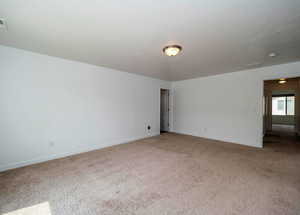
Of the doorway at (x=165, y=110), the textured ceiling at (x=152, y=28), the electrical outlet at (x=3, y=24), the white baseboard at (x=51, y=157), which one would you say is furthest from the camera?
the doorway at (x=165, y=110)

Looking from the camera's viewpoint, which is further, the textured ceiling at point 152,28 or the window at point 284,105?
the window at point 284,105

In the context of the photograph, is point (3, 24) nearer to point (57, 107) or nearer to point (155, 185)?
point (57, 107)

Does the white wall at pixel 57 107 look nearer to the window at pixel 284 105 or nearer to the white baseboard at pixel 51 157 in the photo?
the white baseboard at pixel 51 157

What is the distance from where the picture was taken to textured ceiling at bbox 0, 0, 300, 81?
148cm

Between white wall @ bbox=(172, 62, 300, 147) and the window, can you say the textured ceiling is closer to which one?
white wall @ bbox=(172, 62, 300, 147)

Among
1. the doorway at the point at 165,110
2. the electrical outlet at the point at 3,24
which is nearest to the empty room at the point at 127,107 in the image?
the electrical outlet at the point at 3,24

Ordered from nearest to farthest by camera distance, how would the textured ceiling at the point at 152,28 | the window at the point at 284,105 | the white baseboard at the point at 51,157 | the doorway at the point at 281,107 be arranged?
the textured ceiling at the point at 152,28 → the white baseboard at the point at 51,157 → the doorway at the point at 281,107 → the window at the point at 284,105

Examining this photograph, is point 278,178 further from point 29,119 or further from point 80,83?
point 29,119

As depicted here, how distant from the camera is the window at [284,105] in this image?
8.39 metres

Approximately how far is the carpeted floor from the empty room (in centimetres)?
2

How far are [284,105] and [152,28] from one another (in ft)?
37.3

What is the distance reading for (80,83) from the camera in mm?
3414

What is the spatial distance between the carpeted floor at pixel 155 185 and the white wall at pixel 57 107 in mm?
423

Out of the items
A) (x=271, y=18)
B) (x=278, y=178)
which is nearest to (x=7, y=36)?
(x=271, y=18)
